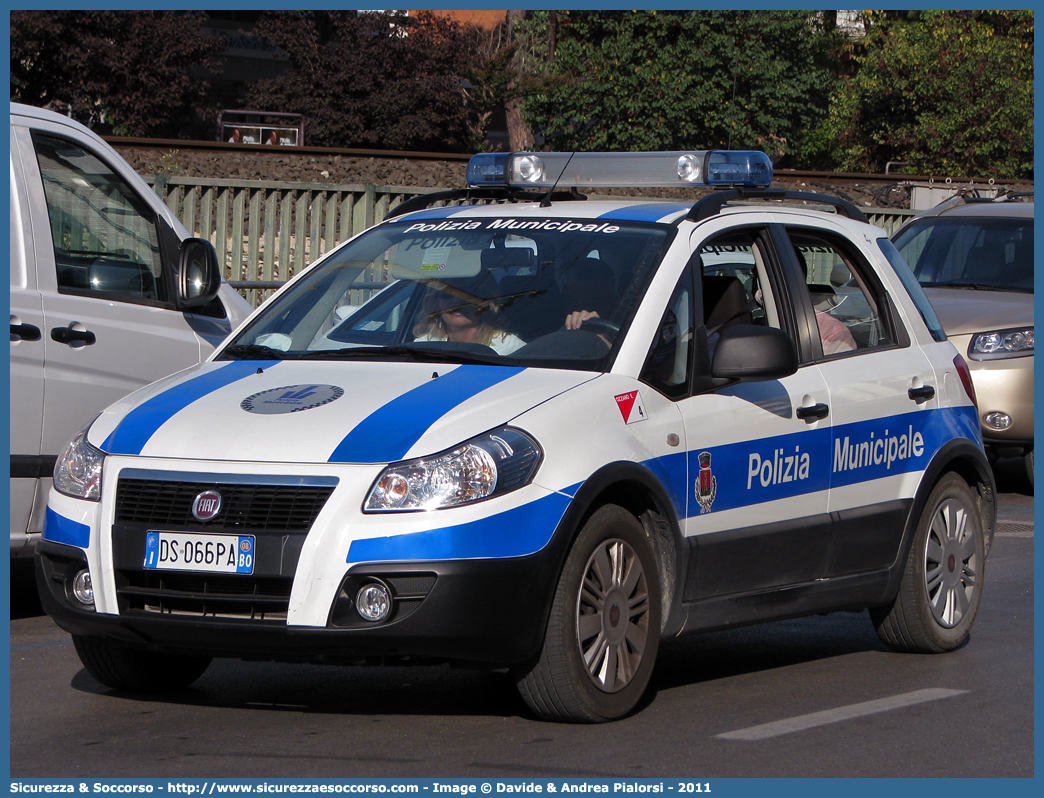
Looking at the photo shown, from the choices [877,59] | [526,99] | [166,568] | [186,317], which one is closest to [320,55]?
[526,99]

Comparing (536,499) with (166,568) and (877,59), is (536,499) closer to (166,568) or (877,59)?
(166,568)

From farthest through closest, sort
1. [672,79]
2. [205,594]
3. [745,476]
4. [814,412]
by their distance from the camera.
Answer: [672,79] < [814,412] < [745,476] < [205,594]

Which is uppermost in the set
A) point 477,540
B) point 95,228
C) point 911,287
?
point 95,228

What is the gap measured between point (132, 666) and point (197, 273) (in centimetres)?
240

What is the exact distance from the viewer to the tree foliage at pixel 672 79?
4284 cm

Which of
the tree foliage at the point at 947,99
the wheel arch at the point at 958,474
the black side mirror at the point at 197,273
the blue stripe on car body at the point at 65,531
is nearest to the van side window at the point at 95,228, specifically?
the black side mirror at the point at 197,273

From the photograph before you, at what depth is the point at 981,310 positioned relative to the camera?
11922mm

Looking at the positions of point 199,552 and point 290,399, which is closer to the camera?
point 199,552

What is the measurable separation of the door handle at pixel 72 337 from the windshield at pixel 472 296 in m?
1.11

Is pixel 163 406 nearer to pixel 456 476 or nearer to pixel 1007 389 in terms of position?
pixel 456 476

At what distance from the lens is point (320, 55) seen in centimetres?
4550

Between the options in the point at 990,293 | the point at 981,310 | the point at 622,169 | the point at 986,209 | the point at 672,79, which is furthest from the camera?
the point at 672,79

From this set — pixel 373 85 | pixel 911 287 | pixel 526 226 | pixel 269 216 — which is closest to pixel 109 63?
pixel 373 85

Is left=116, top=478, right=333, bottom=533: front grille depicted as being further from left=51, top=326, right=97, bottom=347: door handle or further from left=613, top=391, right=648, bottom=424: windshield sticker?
left=51, top=326, right=97, bottom=347: door handle
